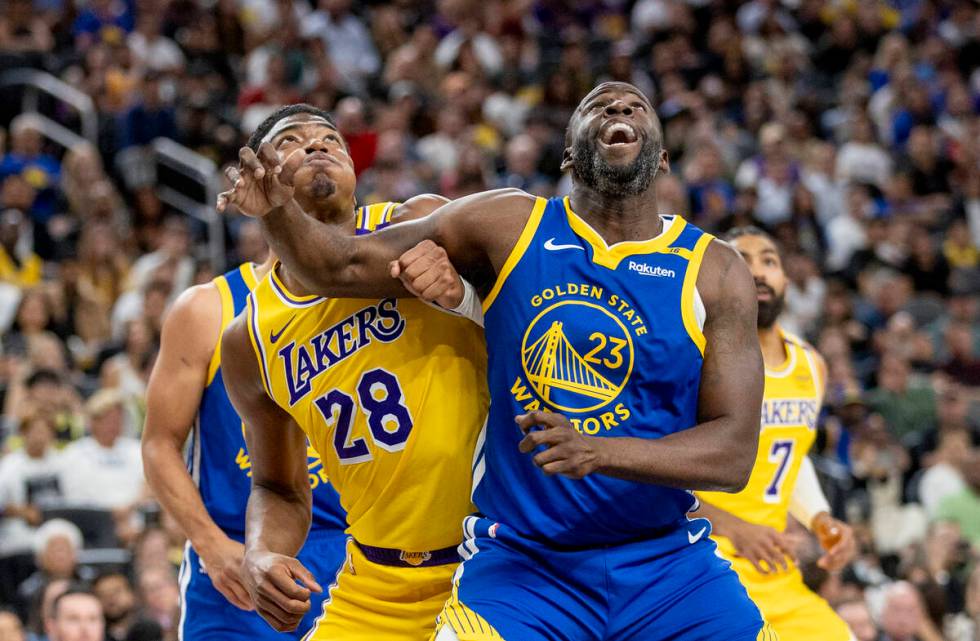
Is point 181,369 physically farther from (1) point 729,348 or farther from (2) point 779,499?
(2) point 779,499

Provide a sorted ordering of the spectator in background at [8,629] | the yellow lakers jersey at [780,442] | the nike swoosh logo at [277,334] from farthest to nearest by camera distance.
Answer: the spectator in background at [8,629] → the yellow lakers jersey at [780,442] → the nike swoosh logo at [277,334]

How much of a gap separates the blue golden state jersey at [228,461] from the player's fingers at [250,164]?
160cm

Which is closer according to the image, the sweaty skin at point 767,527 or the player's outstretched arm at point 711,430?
the player's outstretched arm at point 711,430

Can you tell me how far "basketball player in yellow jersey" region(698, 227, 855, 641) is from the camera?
19.8 ft

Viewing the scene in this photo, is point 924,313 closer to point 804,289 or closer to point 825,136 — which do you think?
point 804,289

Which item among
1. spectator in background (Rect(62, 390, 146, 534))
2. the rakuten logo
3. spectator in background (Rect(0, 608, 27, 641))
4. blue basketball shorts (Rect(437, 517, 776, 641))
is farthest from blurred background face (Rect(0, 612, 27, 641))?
the rakuten logo

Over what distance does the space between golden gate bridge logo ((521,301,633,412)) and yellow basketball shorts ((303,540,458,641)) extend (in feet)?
2.81

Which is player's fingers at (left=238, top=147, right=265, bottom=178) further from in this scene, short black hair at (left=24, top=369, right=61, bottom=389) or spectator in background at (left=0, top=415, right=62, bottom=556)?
short black hair at (left=24, top=369, right=61, bottom=389)

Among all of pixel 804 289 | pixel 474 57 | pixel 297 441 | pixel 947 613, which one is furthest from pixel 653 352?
pixel 474 57

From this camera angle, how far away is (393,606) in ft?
15.5

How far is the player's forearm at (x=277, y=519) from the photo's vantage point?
4.87m

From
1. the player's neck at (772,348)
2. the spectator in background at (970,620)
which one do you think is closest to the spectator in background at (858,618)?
the spectator in background at (970,620)

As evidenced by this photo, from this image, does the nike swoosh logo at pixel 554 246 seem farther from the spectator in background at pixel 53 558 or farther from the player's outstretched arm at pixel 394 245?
the spectator in background at pixel 53 558

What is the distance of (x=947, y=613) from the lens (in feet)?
34.6
